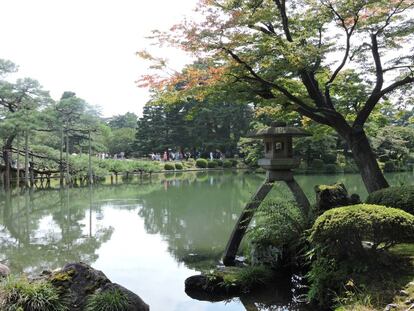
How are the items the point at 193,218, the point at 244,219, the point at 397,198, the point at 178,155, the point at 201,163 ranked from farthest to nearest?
1. the point at 178,155
2. the point at 201,163
3. the point at 193,218
4. the point at 244,219
5. the point at 397,198

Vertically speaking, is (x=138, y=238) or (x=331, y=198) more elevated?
(x=331, y=198)

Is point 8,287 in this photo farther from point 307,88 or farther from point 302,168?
point 302,168

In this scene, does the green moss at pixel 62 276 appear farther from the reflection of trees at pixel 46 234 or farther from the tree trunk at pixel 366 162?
the tree trunk at pixel 366 162

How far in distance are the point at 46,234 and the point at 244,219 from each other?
19.0 ft

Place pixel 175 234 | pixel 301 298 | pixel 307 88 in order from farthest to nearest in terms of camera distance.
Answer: pixel 175 234, pixel 307 88, pixel 301 298

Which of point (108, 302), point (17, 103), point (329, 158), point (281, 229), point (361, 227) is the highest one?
point (17, 103)

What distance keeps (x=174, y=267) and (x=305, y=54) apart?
439 centimetres

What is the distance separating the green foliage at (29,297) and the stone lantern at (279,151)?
409 centimetres

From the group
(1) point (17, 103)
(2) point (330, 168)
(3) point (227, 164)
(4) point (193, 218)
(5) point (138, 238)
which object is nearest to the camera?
(5) point (138, 238)

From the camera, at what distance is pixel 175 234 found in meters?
10.1

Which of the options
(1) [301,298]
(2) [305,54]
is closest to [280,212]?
(1) [301,298]

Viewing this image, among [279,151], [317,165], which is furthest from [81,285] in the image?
[317,165]

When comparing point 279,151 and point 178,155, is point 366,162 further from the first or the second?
point 178,155

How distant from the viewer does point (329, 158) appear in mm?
30391
